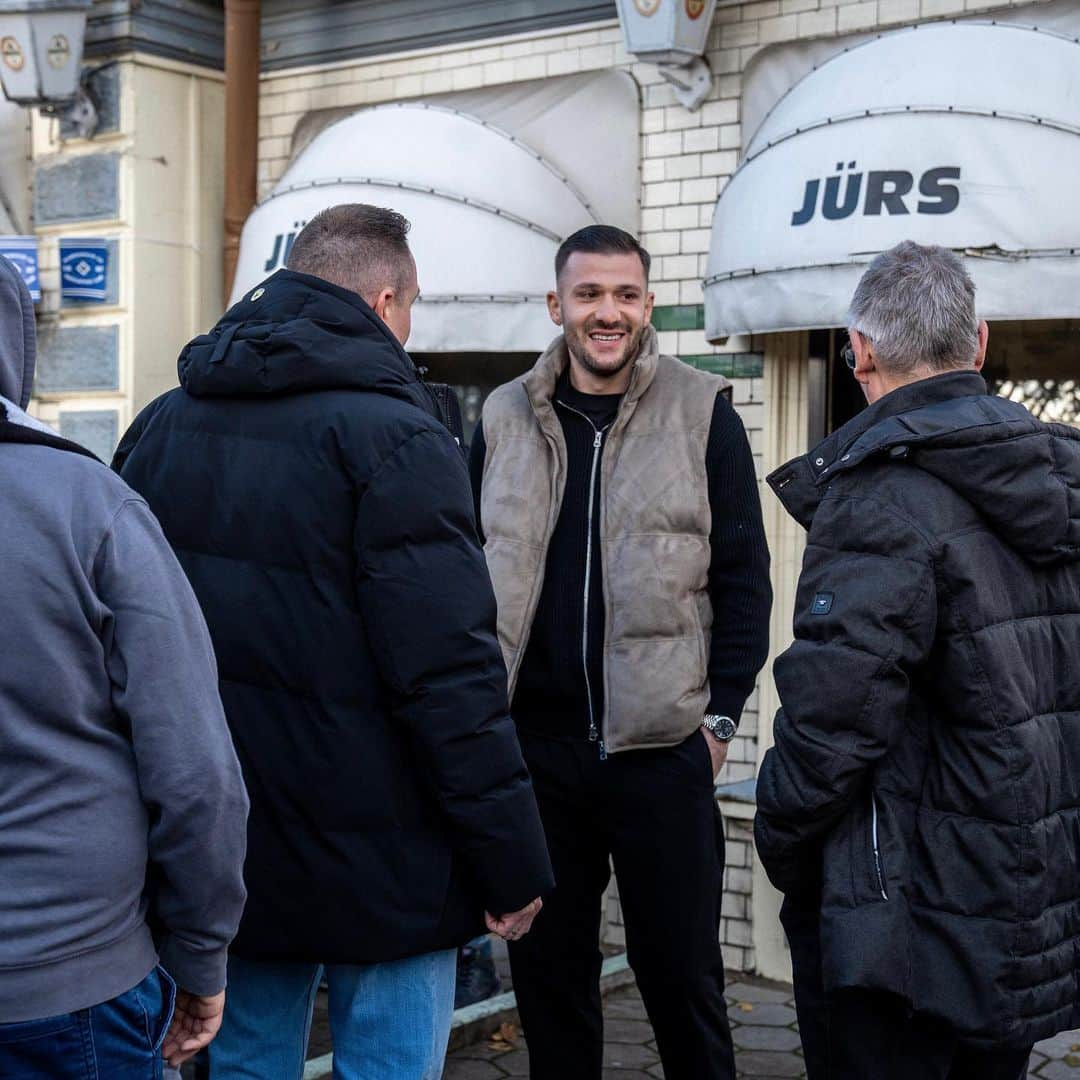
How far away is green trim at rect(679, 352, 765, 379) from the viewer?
20.5 ft

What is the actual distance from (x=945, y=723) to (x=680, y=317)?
3.94 metres

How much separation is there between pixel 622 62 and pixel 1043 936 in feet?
15.4

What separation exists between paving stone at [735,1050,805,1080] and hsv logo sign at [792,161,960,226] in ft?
8.80

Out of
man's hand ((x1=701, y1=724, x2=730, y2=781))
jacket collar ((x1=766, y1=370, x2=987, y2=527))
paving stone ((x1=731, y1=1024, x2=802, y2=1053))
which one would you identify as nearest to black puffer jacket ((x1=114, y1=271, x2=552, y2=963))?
jacket collar ((x1=766, y1=370, x2=987, y2=527))

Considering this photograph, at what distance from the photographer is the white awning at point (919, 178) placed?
518cm


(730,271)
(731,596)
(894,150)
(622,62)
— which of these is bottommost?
(731,596)

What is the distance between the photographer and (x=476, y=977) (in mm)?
5254

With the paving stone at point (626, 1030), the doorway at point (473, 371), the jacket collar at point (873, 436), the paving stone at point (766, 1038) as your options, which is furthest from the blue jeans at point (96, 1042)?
the doorway at point (473, 371)

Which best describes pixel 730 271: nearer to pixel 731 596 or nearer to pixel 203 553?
pixel 731 596

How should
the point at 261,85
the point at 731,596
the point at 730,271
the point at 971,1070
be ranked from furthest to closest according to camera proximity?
the point at 261,85 → the point at 730,271 → the point at 731,596 → the point at 971,1070

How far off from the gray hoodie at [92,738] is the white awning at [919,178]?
365 centimetres

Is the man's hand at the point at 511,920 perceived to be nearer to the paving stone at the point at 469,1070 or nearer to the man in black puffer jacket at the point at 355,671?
the man in black puffer jacket at the point at 355,671

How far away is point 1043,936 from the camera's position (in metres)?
2.68

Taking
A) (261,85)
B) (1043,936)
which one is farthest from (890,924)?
(261,85)
